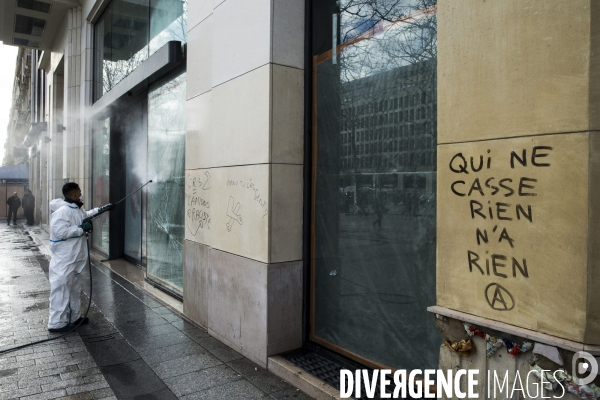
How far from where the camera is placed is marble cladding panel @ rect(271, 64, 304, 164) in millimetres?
4328

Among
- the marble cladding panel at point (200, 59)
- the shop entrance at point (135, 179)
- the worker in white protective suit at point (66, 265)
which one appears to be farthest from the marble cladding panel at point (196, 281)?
the shop entrance at point (135, 179)

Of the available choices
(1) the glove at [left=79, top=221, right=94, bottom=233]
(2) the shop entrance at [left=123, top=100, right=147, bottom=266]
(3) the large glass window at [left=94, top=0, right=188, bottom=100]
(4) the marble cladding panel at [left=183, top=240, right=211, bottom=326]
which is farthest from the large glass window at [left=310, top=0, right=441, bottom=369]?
(2) the shop entrance at [left=123, top=100, right=147, bottom=266]

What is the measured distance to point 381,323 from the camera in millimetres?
3824

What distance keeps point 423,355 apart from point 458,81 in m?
2.08

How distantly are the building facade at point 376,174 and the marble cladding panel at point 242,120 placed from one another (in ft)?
0.08

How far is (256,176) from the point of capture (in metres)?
4.46

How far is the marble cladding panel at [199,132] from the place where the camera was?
5516 millimetres

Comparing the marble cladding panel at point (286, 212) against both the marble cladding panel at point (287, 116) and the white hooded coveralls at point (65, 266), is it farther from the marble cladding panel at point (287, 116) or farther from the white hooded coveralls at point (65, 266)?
the white hooded coveralls at point (65, 266)

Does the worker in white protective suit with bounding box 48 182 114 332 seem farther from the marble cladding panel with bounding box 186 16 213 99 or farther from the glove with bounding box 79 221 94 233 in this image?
the marble cladding panel with bounding box 186 16 213 99

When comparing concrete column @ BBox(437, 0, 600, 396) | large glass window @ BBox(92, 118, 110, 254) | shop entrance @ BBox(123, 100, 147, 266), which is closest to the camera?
concrete column @ BBox(437, 0, 600, 396)

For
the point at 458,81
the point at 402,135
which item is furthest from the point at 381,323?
the point at 458,81

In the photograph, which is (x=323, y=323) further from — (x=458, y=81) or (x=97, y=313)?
(x=97, y=313)

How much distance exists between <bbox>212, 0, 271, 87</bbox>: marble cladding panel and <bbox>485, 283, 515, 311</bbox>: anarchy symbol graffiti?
2918 mm

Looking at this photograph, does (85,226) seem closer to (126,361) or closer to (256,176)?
(126,361)
